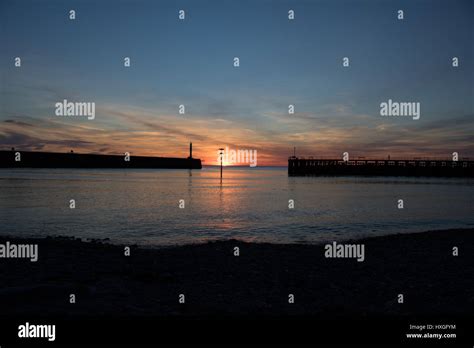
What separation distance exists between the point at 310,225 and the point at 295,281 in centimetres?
1345

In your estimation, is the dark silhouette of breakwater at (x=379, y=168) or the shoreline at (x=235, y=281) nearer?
the shoreline at (x=235, y=281)

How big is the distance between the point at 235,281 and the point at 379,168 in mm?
130928

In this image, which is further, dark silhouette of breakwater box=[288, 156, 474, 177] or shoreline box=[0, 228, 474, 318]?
dark silhouette of breakwater box=[288, 156, 474, 177]

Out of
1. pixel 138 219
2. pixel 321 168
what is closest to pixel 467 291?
pixel 138 219

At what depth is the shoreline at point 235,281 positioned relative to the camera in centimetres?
697

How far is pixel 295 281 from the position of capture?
30.5ft

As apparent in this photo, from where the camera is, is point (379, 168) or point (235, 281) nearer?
point (235, 281)

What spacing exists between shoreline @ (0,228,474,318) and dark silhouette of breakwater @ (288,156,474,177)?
398ft

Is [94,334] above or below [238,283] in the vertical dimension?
above

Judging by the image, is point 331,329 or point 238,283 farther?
point 238,283

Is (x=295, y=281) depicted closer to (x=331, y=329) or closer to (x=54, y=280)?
(x=331, y=329)

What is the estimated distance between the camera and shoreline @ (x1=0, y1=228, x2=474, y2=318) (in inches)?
275

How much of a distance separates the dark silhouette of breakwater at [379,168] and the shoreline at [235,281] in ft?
398

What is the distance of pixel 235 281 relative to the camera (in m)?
9.15
